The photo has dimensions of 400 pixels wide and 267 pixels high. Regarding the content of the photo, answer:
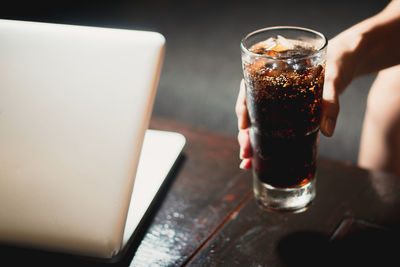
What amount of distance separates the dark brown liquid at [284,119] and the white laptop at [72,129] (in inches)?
7.4

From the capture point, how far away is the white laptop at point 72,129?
56cm

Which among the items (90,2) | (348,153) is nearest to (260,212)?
(348,153)

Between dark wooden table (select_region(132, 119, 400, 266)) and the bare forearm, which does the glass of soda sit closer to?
dark wooden table (select_region(132, 119, 400, 266))

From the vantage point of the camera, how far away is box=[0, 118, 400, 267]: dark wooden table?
66 cm

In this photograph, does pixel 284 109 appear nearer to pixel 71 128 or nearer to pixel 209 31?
pixel 71 128

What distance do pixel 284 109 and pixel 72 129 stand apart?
0.32 metres

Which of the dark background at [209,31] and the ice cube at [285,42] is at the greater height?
the ice cube at [285,42]

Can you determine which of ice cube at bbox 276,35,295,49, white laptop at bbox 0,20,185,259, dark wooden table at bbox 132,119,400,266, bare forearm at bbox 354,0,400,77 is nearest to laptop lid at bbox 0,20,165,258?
white laptop at bbox 0,20,185,259

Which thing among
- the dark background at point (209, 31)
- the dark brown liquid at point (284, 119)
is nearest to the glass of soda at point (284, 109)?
the dark brown liquid at point (284, 119)

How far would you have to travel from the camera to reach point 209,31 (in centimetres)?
260

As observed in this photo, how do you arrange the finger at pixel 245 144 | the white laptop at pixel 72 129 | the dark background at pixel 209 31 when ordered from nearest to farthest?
the white laptop at pixel 72 129 < the finger at pixel 245 144 < the dark background at pixel 209 31

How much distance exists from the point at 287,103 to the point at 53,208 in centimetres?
38

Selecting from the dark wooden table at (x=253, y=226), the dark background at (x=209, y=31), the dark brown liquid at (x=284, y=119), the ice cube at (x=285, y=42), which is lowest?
the dark background at (x=209, y=31)

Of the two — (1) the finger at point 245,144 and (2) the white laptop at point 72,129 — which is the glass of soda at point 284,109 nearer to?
(1) the finger at point 245,144
